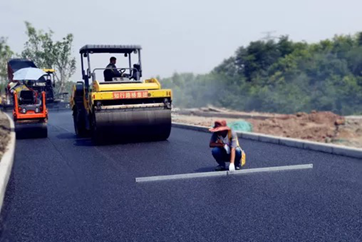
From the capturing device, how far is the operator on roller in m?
12.3

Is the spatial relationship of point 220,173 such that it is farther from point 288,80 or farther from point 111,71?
point 288,80

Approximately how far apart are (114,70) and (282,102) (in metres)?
30.6

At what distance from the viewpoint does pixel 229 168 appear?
25.0 ft

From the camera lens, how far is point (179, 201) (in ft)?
19.5

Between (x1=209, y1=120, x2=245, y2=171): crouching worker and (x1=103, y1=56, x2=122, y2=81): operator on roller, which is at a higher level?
(x1=103, y1=56, x2=122, y2=81): operator on roller

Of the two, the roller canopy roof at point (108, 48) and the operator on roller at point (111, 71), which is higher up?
the roller canopy roof at point (108, 48)

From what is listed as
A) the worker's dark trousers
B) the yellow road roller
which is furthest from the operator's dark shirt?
the worker's dark trousers

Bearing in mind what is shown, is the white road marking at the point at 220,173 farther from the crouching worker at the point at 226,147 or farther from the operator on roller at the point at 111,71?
the operator on roller at the point at 111,71

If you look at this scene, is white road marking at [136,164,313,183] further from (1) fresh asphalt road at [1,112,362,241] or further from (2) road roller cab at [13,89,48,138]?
(2) road roller cab at [13,89,48,138]

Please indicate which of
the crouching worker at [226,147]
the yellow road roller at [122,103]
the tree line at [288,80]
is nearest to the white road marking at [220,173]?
the crouching worker at [226,147]

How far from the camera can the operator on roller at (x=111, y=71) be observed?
1234 cm

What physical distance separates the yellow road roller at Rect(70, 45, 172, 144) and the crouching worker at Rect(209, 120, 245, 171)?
411 centimetres

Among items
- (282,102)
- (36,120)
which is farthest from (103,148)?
(282,102)

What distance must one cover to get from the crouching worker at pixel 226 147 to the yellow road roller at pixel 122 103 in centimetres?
411
